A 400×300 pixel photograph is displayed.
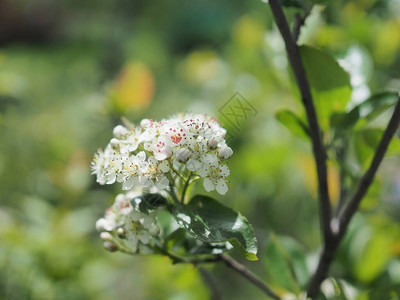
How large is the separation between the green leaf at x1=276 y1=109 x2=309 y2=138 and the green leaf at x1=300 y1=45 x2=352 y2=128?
4 centimetres

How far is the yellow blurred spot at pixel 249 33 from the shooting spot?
161 centimetres

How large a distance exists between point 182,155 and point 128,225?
14 centimetres

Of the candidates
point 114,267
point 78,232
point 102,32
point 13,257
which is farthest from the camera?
point 102,32

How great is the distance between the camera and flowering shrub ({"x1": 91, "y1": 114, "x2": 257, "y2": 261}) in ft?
1.92

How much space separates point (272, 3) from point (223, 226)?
0.29m

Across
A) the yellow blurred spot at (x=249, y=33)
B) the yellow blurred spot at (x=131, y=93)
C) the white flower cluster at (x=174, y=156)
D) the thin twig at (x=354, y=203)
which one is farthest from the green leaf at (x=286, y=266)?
the yellow blurred spot at (x=249, y=33)

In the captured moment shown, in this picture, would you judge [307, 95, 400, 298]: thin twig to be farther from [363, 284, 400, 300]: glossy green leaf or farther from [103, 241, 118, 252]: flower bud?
[103, 241, 118, 252]: flower bud

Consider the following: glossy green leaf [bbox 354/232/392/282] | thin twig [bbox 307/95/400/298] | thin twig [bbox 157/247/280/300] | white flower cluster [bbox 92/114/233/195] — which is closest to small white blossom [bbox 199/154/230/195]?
white flower cluster [bbox 92/114/233/195]

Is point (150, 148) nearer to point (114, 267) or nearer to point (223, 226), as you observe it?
point (223, 226)

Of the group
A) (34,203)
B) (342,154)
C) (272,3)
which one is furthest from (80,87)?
(272,3)

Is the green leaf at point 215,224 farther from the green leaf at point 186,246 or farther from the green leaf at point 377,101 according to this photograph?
the green leaf at point 377,101

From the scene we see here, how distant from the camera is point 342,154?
35.2 inches

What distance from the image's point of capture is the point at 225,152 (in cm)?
59

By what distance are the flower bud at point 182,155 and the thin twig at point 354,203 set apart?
0.86ft
